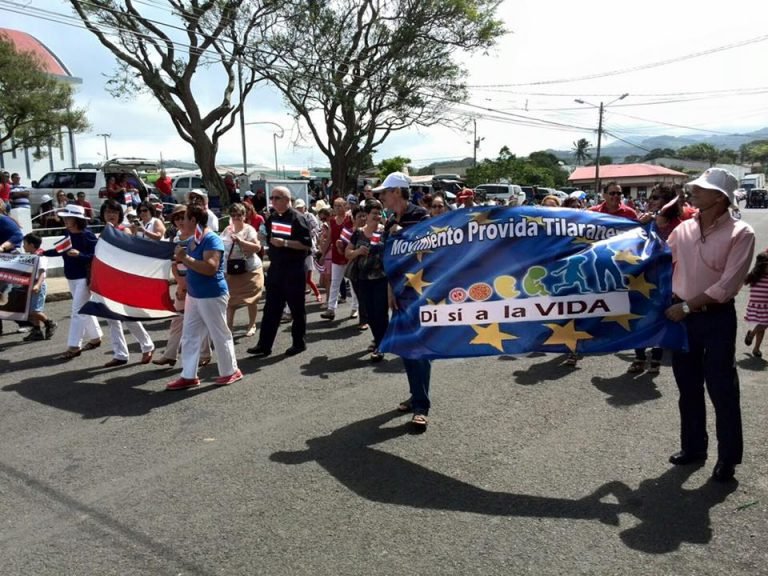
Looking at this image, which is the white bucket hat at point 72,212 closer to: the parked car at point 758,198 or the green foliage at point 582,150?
the parked car at point 758,198

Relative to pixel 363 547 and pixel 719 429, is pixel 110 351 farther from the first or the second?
pixel 719 429

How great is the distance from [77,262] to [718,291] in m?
6.53

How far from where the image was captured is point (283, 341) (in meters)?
8.25

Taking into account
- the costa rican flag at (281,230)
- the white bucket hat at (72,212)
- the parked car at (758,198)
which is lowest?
the parked car at (758,198)

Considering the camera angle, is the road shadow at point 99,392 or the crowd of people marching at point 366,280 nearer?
the crowd of people marching at point 366,280

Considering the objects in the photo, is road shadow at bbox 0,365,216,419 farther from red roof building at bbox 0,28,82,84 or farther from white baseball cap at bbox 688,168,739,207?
red roof building at bbox 0,28,82,84

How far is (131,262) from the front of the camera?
23.5ft

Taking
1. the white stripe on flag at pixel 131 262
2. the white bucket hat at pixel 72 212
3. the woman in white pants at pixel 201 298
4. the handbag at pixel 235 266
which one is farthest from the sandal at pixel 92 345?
the woman in white pants at pixel 201 298

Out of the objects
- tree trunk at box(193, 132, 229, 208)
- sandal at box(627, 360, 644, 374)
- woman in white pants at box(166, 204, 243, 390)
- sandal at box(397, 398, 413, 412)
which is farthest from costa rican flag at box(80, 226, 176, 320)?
tree trunk at box(193, 132, 229, 208)

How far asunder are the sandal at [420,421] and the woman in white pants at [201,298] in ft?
7.28

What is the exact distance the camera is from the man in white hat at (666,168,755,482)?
12.5ft

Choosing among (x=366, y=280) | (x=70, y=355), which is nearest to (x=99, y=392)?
(x=70, y=355)

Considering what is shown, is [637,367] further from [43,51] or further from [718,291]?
[43,51]

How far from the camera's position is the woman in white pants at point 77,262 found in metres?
7.32
